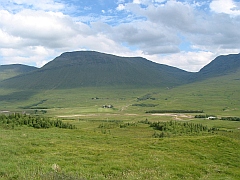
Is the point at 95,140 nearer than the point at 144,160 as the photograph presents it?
No

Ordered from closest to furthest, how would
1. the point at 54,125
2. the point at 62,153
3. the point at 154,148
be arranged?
1. the point at 62,153
2. the point at 154,148
3. the point at 54,125

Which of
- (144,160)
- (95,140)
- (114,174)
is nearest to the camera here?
(114,174)

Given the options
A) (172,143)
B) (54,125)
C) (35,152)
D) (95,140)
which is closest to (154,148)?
(172,143)

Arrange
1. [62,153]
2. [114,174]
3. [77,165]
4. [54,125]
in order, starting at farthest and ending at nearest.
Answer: [54,125], [62,153], [77,165], [114,174]

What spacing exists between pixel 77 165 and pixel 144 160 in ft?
→ 19.7

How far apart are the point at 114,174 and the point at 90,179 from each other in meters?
2.45

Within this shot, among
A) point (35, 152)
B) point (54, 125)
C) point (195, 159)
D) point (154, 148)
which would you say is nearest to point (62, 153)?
point (35, 152)

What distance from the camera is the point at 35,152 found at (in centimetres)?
2452

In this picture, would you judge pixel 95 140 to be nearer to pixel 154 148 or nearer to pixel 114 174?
pixel 154 148

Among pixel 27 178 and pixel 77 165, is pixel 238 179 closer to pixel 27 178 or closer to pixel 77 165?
pixel 77 165

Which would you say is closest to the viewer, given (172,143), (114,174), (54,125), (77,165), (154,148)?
(114,174)

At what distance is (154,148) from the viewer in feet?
101

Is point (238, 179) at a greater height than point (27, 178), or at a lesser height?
lesser

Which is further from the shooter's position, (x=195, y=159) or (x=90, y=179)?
(x=195, y=159)
